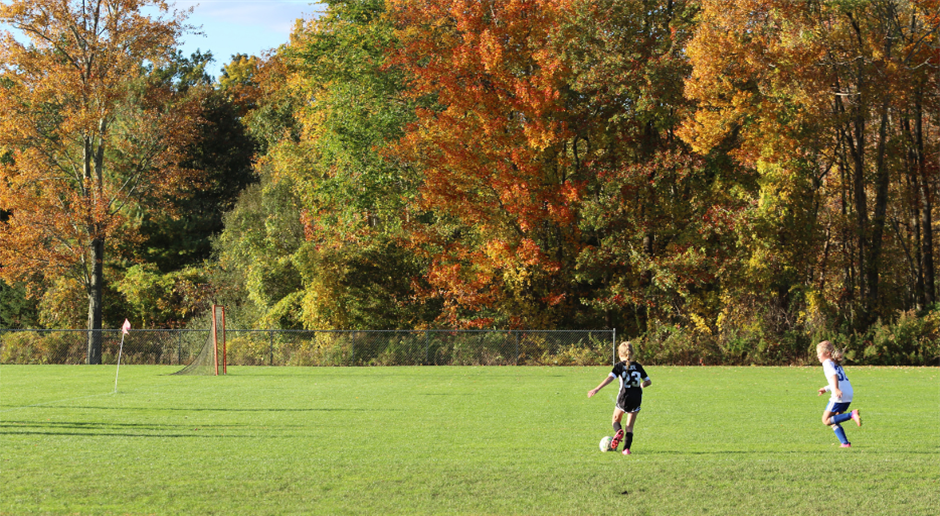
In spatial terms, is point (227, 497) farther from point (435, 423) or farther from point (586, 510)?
point (435, 423)

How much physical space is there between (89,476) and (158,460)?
1123mm

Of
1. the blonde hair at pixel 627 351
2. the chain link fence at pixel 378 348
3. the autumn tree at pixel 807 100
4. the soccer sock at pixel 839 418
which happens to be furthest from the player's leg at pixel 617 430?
the autumn tree at pixel 807 100

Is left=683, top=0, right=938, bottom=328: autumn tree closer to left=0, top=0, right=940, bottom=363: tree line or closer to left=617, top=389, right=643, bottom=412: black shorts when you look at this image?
left=0, top=0, right=940, bottom=363: tree line

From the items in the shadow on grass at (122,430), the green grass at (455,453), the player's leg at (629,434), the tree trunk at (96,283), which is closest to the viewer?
the green grass at (455,453)

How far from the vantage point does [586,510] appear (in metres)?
8.23

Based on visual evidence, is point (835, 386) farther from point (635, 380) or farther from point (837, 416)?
point (635, 380)

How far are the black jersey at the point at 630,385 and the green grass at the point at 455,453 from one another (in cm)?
65

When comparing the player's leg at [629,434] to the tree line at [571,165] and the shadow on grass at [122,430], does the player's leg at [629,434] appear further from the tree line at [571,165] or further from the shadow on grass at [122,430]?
the tree line at [571,165]

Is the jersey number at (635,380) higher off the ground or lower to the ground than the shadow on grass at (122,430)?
higher

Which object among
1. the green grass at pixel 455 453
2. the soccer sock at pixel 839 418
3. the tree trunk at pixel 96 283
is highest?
the tree trunk at pixel 96 283

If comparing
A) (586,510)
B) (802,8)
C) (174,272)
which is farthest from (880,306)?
(174,272)

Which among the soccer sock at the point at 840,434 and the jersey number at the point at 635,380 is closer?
the jersey number at the point at 635,380

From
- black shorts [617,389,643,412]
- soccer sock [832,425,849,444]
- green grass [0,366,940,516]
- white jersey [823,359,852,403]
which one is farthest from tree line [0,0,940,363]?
black shorts [617,389,643,412]

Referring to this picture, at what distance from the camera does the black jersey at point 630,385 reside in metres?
11.1
